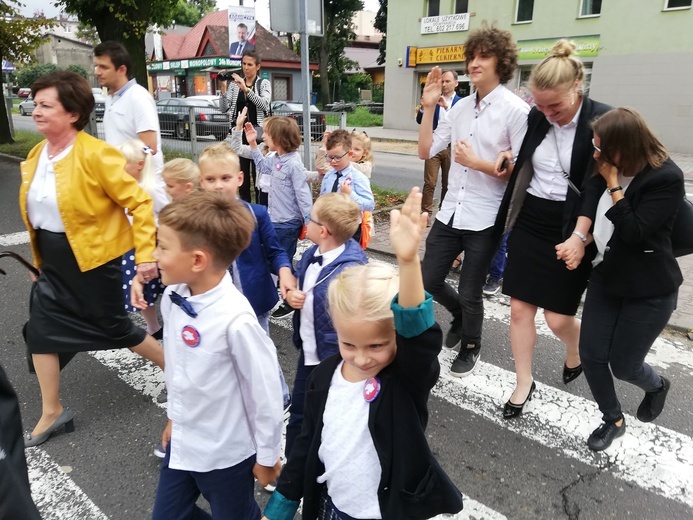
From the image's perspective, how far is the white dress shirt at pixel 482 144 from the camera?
336 cm

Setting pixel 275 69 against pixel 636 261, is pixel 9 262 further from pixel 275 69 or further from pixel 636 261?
pixel 275 69

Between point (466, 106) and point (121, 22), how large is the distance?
A: 414 inches

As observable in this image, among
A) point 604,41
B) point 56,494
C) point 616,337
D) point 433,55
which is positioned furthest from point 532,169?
point 433,55

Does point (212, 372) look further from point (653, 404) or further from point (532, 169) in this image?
point (653, 404)

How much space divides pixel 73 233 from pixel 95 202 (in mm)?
197

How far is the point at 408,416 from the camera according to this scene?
1.63 m

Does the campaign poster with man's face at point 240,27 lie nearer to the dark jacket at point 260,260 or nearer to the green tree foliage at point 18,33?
the green tree foliage at point 18,33

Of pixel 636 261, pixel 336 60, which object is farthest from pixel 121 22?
pixel 336 60

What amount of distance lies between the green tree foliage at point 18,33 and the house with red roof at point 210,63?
A: 24.7 metres

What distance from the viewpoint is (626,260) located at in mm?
2686

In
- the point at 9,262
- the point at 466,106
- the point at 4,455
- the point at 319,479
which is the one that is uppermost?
the point at 466,106

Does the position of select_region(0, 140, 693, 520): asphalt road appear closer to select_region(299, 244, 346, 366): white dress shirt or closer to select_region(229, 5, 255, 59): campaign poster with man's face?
select_region(299, 244, 346, 366): white dress shirt

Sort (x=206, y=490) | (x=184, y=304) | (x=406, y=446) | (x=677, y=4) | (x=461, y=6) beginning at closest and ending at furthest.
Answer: (x=406, y=446), (x=184, y=304), (x=206, y=490), (x=677, y=4), (x=461, y=6)

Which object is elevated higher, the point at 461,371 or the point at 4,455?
the point at 4,455
